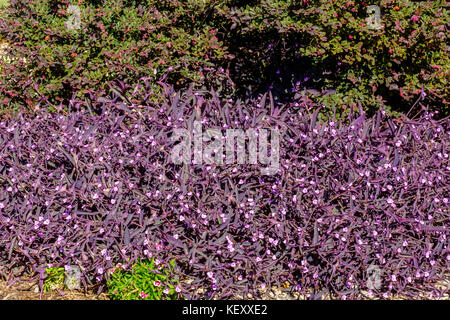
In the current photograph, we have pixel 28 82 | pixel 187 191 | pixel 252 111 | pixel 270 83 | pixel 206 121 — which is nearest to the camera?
pixel 187 191

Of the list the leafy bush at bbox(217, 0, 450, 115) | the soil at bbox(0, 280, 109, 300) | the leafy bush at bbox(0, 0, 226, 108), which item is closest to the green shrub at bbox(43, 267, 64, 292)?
the soil at bbox(0, 280, 109, 300)

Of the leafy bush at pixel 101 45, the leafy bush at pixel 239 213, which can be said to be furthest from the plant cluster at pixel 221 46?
the leafy bush at pixel 239 213

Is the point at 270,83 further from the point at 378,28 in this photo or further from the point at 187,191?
the point at 187,191

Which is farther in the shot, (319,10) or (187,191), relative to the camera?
(319,10)

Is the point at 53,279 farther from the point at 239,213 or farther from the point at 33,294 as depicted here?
the point at 239,213

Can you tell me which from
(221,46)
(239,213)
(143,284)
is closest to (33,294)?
(143,284)

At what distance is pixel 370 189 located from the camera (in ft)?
10.9

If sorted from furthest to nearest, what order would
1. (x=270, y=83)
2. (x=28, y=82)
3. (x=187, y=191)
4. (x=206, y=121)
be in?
(x=270, y=83) → (x=28, y=82) → (x=206, y=121) → (x=187, y=191)

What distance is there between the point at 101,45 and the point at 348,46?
7.05 ft

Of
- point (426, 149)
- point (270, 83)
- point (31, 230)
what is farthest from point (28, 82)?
point (426, 149)

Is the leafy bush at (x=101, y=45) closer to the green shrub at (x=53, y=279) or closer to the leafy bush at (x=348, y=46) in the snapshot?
the leafy bush at (x=348, y=46)

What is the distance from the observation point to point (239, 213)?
10.6ft

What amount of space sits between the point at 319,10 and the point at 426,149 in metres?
1.38

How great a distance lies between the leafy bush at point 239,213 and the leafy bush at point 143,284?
9 centimetres
